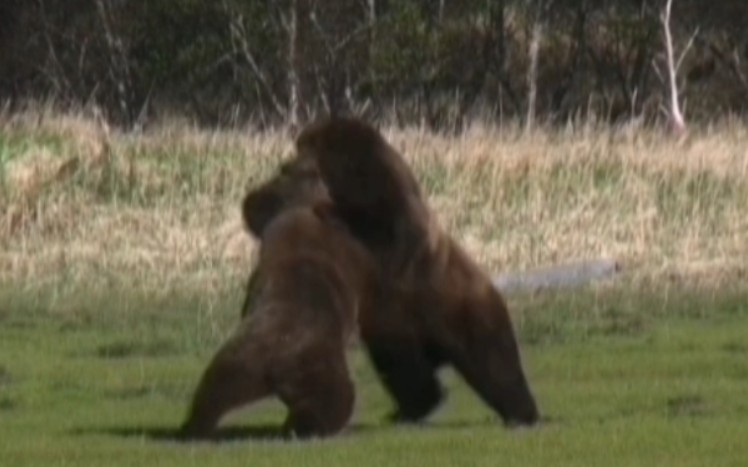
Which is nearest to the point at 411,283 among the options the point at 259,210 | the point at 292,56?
the point at 259,210

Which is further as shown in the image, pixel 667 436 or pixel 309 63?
pixel 309 63

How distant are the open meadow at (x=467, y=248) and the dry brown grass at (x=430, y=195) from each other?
0.11 ft

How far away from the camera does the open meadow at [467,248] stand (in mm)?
10500

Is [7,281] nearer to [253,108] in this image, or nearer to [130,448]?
[130,448]

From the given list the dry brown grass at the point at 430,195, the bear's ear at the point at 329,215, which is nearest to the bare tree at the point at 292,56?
the dry brown grass at the point at 430,195

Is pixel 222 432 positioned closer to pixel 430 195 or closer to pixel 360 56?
pixel 430 195

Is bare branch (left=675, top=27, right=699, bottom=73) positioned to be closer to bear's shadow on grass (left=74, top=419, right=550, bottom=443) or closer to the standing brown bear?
bear's shadow on grass (left=74, top=419, right=550, bottom=443)

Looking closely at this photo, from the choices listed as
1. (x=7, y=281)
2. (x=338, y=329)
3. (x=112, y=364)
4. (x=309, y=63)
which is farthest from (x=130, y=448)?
(x=309, y=63)

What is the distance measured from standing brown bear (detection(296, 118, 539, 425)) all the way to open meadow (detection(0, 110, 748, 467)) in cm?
33

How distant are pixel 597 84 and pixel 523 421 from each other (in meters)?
32.8

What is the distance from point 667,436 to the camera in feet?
34.3

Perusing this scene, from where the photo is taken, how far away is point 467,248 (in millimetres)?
21469

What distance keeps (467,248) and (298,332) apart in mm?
11076

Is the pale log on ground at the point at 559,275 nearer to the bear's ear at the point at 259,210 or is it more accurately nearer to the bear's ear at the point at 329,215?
the bear's ear at the point at 259,210
